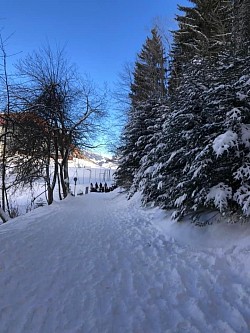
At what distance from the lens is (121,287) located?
10.9 ft

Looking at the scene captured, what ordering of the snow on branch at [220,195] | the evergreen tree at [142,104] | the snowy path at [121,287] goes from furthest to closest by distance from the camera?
the evergreen tree at [142,104] < the snow on branch at [220,195] < the snowy path at [121,287]

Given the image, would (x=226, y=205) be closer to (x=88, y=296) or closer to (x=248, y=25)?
(x=88, y=296)

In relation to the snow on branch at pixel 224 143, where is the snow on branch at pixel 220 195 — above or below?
below

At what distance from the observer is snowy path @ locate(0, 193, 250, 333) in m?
2.52

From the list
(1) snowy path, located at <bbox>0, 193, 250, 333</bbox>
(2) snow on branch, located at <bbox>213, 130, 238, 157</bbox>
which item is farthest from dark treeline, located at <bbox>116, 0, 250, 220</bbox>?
(1) snowy path, located at <bbox>0, 193, 250, 333</bbox>

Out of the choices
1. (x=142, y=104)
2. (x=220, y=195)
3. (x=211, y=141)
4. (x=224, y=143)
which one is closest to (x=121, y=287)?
(x=220, y=195)

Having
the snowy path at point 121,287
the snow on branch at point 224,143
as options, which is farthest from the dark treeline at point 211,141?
the snowy path at point 121,287

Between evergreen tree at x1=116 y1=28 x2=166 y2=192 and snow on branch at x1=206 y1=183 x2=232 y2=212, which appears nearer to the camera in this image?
snow on branch at x1=206 y1=183 x2=232 y2=212

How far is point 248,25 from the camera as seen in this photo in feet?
41.0

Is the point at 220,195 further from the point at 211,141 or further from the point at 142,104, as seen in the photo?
the point at 142,104

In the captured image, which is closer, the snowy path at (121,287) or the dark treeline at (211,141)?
the snowy path at (121,287)

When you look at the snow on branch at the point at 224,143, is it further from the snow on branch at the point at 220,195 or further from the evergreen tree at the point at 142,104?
the evergreen tree at the point at 142,104

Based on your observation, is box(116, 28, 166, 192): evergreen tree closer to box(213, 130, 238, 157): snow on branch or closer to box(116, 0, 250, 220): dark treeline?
box(116, 0, 250, 220): dark treeline

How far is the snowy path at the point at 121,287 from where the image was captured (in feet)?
8.28
